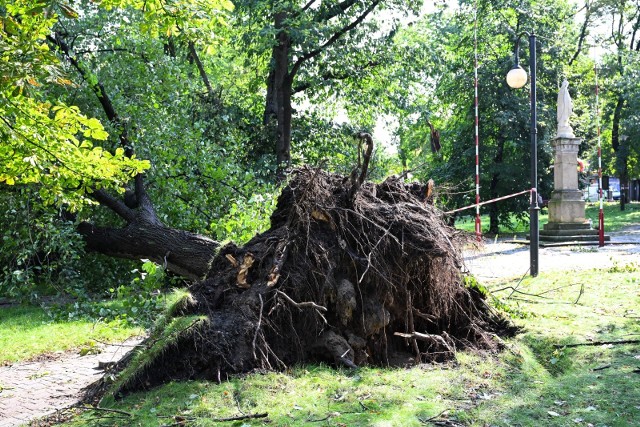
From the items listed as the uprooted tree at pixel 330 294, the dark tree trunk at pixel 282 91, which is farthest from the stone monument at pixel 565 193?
the uprooted tree at pixel 330 294

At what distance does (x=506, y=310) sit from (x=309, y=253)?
2.68 meters

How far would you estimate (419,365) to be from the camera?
19.3 ft

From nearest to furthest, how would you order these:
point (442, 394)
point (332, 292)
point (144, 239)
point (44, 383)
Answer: point (442, 394) < point (332, 292) < point (44, 383) < point (144, 239)

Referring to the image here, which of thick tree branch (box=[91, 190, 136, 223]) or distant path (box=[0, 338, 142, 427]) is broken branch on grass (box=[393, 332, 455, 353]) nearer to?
distant path (box=[0, 338, 142, 427])

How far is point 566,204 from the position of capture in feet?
65.9

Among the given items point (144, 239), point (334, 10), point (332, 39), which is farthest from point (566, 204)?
point (144, 239)

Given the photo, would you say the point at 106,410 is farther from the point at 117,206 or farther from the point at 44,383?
the point at 117,206

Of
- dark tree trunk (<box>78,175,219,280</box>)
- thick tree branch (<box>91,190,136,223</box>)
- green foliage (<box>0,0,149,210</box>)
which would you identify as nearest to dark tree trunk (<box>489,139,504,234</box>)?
dark tree trunk (<box>78,175,219,280</box>)

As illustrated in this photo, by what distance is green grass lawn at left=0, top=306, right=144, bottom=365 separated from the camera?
756 centimetres

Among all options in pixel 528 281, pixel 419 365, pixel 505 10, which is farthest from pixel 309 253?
pixel 505 10

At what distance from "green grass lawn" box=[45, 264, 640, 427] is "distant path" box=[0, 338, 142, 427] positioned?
82 cm

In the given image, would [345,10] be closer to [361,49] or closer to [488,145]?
[361,49]

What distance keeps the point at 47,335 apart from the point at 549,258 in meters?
10.8

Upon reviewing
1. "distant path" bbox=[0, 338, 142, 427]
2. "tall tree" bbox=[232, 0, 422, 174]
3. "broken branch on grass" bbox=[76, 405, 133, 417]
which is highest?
"tall tree" bbox=[232, 0, 422, 174]
